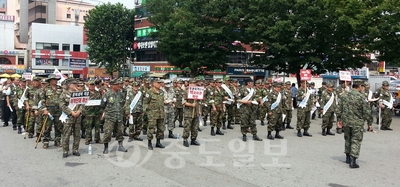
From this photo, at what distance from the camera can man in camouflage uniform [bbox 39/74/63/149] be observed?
9828 millimetres

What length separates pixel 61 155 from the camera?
8984mm

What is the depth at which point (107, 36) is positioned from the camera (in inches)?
1909

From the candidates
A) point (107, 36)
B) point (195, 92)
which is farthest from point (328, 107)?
point (107, 36)

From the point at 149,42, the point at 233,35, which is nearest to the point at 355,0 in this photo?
the point at 233,35

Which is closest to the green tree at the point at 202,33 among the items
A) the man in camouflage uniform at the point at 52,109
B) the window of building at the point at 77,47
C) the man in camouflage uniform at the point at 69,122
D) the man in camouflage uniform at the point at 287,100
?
the man in camouflage uniform at the point at 287,100

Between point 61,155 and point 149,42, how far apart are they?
142 feet

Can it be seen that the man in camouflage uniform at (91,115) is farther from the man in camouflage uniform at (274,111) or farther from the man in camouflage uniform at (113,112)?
the man in camouflage uniform at (274,111)

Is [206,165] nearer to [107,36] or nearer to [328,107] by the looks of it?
[328,107]

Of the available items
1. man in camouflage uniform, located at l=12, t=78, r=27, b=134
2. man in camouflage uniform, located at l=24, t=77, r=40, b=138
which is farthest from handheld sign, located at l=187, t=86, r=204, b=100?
man in camouflage uniform, located at l=12, t=78, r=27, b=134

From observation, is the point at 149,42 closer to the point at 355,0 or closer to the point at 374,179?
the point at 355,0

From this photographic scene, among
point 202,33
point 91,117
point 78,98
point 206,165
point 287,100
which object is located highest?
point 202,33

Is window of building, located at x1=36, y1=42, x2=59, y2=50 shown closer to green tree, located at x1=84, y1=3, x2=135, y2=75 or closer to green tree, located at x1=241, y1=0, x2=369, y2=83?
green tree, located at x1=84, y1=3, x2=135, y2=75

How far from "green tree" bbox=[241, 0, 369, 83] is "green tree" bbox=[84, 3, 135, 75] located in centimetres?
2394

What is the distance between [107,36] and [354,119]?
4405 centimetres
